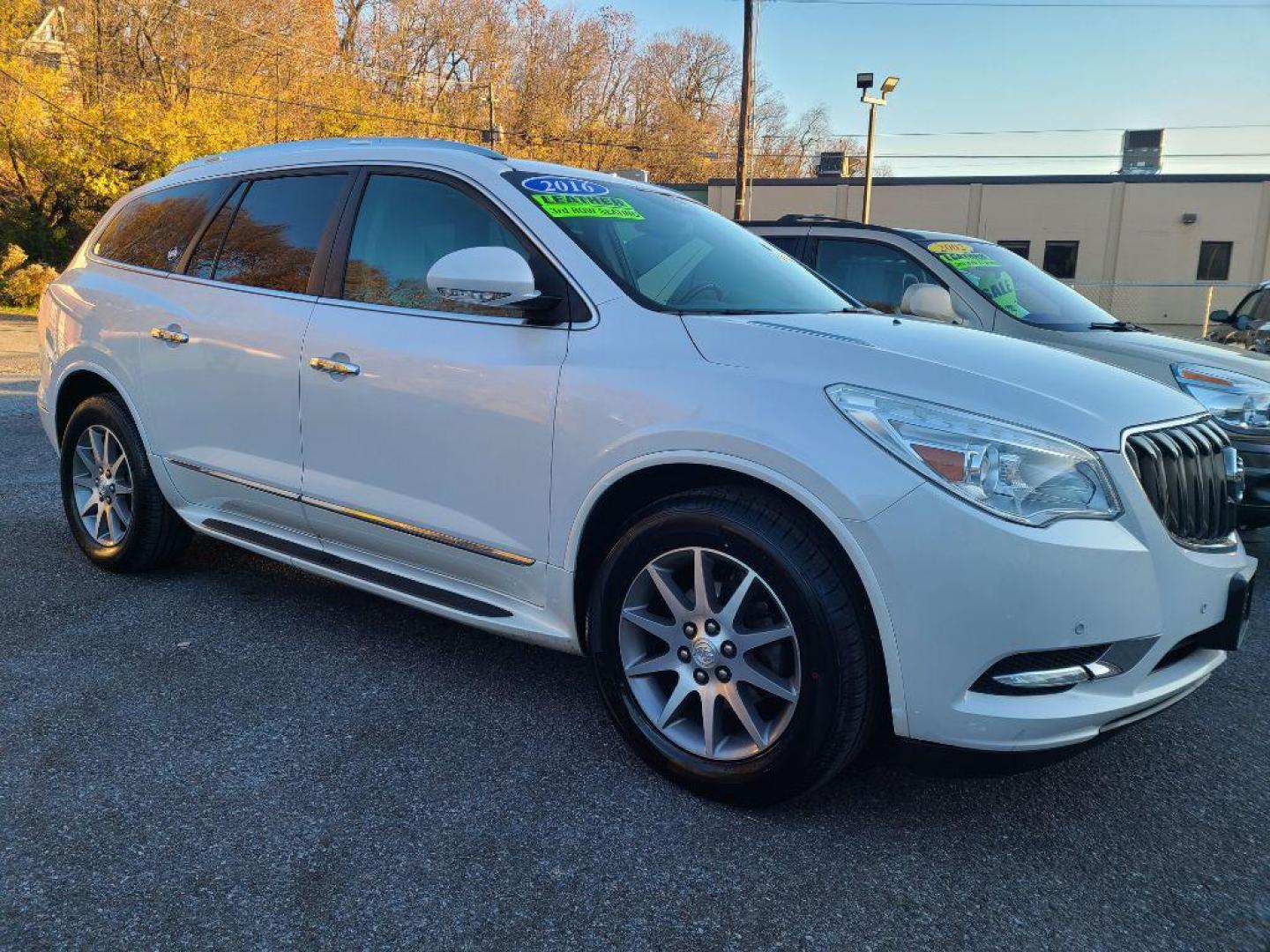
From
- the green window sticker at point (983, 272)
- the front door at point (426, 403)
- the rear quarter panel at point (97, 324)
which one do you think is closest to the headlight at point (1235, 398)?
the green window sticker at point (983, 272)

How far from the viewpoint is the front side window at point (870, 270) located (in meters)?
6.01

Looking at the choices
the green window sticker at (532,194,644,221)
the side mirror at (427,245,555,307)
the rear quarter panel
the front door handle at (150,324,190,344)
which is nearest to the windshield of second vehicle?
the green window sticker at (532,194,644,221)

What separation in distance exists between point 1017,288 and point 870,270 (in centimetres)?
91

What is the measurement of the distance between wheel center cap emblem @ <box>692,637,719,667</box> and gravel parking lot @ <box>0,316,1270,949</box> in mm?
399

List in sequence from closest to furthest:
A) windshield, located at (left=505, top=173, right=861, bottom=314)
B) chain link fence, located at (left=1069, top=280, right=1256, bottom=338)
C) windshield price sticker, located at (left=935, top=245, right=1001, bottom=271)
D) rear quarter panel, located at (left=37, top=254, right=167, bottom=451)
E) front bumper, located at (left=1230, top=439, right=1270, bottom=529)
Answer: windshield, located at (left=505, top=173, right=861, bottom=314)
rear quarter panel, located at (left=37, top=254, right=167, bottom=451)
front bumper, located at (left=1230, top=439, right=1270, bottom=529)
windshield price sticker, located at (left=935, top=245, right=1001, bottom=271)
chain link fence, located at (left=1069, top=280, right=1256, bottom=338)

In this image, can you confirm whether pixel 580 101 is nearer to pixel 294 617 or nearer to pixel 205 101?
pixel 205 101

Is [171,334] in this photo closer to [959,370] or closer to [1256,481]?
[959,370]

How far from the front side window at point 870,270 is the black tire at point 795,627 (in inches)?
154

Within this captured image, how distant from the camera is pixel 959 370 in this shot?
238 cm

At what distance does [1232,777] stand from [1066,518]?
130cm

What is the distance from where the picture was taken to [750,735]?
244 cm

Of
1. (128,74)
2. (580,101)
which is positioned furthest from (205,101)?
(580,101)

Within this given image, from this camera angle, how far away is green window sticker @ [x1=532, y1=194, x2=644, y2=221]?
3.02 metres

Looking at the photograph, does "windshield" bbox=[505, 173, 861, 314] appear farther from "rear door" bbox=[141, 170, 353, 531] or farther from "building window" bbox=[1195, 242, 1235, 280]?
"building window" bbox=[1195, 242, 1235, 280]
